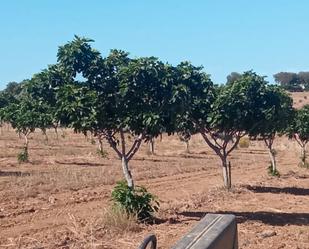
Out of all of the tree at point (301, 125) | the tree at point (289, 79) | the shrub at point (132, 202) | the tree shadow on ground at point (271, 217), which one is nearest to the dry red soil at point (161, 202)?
the tree shadow on ground at point (271, 217)

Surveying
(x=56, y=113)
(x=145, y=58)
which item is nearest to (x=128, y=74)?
(x=145, y=58)

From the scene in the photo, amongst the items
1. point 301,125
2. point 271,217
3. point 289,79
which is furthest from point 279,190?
point 289,79

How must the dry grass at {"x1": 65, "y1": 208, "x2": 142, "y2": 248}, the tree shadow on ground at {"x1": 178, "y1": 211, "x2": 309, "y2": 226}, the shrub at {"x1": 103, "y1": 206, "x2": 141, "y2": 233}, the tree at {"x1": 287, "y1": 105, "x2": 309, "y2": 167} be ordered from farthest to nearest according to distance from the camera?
1. the tree at {"x1": 287, "y1": 105, "x2": 309, "y2": 167}
2. the tree shadow on ground at {"x1": 178, "y1": 211, "x2": 309, "y2": 226}
3. the shrub at {"x1": 103, "y1": 206, "x2": 141, "y2": 233}
4. the dry grass at {"x1": 65, "y1": 208, "x2": 142, "y2": 248}

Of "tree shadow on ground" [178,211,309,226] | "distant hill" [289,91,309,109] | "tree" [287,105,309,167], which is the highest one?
"distant hill" [289,91,309,109]

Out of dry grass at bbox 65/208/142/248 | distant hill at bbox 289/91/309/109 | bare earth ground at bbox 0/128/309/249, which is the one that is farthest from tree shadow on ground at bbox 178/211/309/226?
distant hill at bbox 289/91/309/109

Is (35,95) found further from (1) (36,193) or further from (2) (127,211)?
(1) (36,193)

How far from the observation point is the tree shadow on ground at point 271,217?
530 inches

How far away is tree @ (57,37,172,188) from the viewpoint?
12.2 m

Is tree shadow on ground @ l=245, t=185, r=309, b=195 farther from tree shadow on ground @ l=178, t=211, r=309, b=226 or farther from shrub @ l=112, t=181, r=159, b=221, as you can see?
shrub @ l=112, t=181, r=159, b=221

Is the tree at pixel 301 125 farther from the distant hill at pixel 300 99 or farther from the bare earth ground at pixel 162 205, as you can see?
the distant hill at pixel 300 99

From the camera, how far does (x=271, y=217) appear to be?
14430 millimetres

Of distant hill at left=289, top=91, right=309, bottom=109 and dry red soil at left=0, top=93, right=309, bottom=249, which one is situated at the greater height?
distant hill at left=289, top=91, right=309, bottom=109

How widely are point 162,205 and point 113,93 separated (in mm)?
4737

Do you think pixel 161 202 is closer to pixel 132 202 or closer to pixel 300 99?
pixel 132 202
